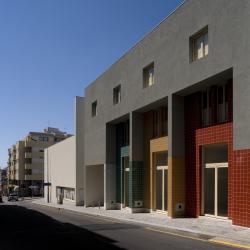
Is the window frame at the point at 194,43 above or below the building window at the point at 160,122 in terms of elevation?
above

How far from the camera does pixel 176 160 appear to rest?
2320cm

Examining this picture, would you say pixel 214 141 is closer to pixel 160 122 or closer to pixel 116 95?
pixel 160 122

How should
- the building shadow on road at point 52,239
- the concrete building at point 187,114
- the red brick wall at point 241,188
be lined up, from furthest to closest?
1. the concrete building at point 187,114
2. the red brick wall at point 241,188
3. the building shadow on road at point 52,239

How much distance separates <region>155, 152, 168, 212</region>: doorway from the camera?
26.2 metres

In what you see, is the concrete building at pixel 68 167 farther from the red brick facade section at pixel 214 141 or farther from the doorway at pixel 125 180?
the red brick facade section at pixel 214 141

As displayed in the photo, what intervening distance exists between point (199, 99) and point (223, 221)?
5886mm

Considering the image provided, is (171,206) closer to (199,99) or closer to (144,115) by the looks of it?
(199,99)

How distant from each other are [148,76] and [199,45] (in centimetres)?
627

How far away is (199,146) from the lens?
72.6 ft

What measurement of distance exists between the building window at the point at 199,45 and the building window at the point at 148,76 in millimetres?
5005

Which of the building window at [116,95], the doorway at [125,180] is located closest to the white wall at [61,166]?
the building window at [116,95]

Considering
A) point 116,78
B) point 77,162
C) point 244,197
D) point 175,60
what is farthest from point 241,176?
point 77,162

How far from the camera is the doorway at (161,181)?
26172 mm

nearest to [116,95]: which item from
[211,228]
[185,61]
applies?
[185,61]
